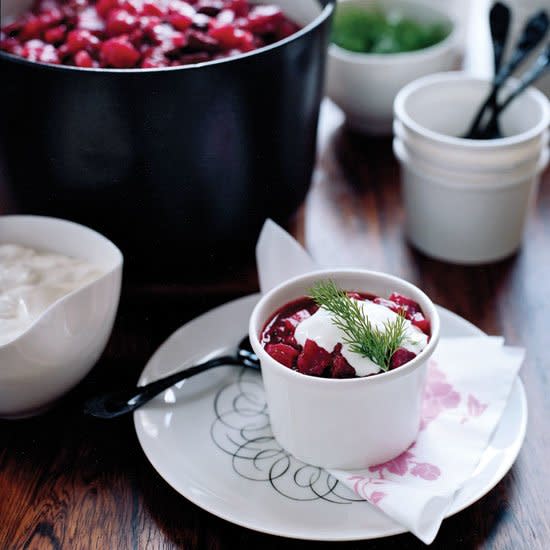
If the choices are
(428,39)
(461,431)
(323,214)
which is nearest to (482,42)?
(428,39)

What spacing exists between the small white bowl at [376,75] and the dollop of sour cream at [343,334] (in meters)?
0.65

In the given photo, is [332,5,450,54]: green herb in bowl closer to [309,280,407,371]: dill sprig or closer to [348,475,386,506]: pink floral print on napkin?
[309,280,407,371]: dill sprig

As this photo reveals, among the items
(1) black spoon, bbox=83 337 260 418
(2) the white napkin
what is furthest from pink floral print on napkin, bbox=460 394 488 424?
(1) black spoon, bbox=83 337 260 418

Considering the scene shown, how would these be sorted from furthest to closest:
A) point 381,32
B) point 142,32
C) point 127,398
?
point 381,32, point 142,32, point 127,398

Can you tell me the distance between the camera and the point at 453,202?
1176mm

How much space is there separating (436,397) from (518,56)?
0.57m

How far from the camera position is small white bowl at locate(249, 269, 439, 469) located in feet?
2.66

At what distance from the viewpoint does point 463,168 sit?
3.73ft

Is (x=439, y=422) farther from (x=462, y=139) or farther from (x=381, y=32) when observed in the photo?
(x=381, y=32)

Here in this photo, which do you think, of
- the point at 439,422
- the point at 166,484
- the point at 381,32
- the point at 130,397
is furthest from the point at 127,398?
the point at 381,32

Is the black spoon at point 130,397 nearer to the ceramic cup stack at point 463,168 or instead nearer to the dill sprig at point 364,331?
the dill sprig at point 364,331

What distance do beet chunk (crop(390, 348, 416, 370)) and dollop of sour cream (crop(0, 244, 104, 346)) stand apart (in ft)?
1.18

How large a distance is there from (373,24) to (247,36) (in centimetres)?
54

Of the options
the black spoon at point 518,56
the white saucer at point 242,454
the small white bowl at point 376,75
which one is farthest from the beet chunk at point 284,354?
the small white bowl at point 376,75
